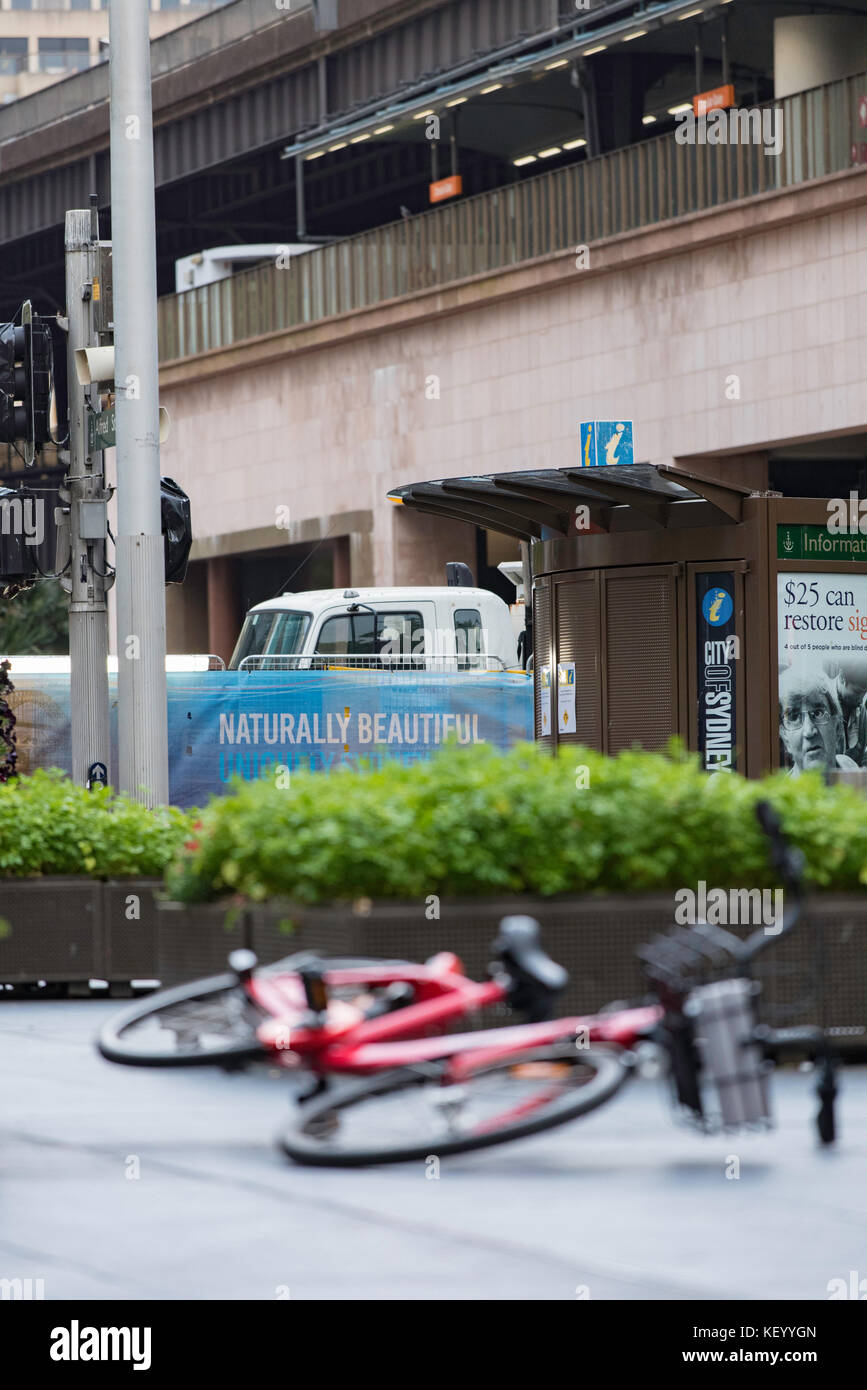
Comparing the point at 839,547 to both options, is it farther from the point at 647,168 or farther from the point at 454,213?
the point at 454,213

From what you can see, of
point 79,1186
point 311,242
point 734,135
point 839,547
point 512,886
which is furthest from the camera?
point 311,242

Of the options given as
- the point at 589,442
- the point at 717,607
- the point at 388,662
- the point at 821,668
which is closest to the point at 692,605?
the point at 717,607

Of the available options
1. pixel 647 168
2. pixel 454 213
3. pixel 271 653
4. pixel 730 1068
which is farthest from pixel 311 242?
pixel 730 1068

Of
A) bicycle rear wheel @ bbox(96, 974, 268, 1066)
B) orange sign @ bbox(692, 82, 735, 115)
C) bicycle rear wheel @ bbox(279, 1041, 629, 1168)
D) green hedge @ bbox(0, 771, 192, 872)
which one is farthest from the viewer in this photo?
orange sign @ bbox(692, 82, 735, 115)

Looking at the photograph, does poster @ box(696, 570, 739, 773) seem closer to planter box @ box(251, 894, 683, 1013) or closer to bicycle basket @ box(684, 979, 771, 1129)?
planter box @ box(251, 894, 683, 1013)

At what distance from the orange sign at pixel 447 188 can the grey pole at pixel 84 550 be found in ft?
73.4

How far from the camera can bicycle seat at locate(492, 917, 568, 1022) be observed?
12.2 feet

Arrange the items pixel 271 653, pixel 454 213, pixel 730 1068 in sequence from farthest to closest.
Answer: pixel 454 213, pixel 271 653, pixel 730 1068

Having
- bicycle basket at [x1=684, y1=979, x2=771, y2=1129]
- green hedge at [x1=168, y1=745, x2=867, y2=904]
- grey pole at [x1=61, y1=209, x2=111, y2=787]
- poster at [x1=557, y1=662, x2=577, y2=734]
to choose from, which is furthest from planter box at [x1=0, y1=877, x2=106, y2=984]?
bicycle basket at [x1=684, y1=979, x2=771, y2=1129]

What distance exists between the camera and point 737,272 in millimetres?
28484

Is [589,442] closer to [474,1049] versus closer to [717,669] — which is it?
[717,669]

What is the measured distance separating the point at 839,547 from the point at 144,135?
5256 mm

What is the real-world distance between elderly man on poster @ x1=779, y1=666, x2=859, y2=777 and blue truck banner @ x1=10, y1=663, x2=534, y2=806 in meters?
4.86

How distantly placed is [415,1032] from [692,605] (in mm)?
10772
